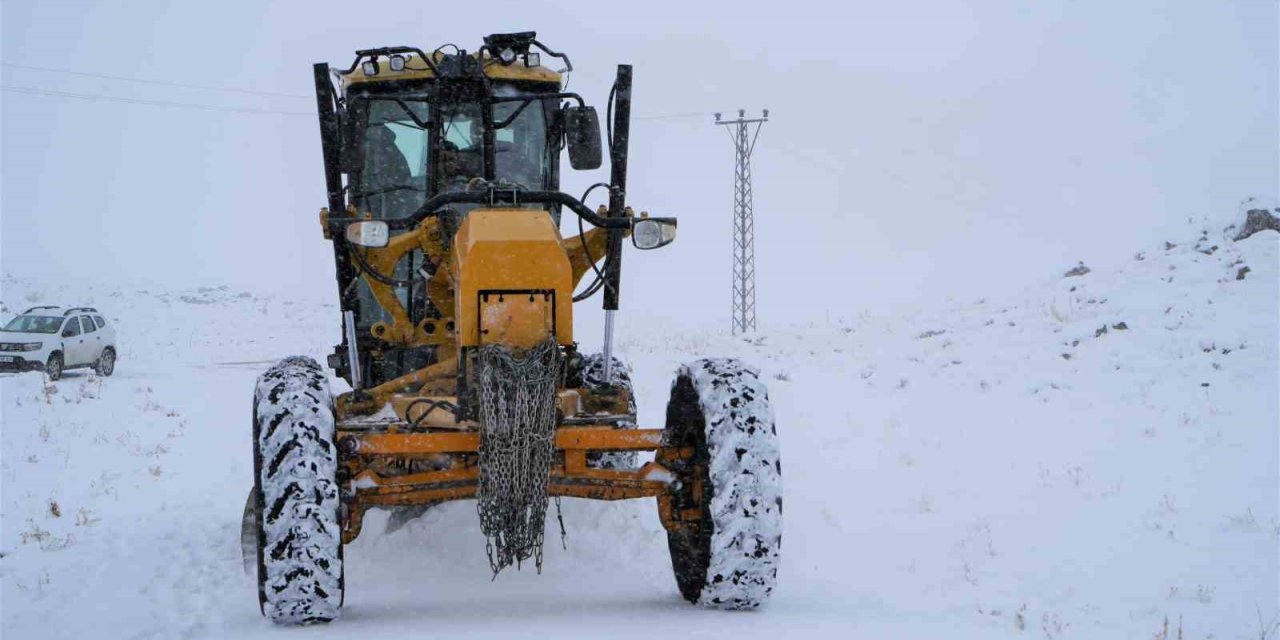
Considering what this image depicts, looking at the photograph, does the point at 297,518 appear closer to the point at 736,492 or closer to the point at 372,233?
the point at 372,233

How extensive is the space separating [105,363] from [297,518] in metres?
20.1

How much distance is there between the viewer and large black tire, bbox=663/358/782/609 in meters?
5.05

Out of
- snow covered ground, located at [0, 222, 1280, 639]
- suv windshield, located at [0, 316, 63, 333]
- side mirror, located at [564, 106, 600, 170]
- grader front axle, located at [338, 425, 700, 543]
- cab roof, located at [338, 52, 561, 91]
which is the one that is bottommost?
snow covered ground, located at [0, 222, 1280, 639]

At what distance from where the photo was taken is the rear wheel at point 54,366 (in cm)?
2175

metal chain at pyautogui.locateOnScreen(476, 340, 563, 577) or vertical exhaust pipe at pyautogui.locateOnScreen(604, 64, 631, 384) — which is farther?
vertical exhaust pipe at pyautogui.locateOnScreen(604, 64, 631, 384)

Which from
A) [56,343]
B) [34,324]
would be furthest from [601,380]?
[34,324]

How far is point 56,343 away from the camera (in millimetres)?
21797

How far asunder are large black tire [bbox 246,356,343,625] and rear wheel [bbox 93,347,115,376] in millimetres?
19713

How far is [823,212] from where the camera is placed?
251ft

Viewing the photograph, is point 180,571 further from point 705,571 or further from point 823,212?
point 823,212

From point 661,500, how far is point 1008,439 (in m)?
4.64

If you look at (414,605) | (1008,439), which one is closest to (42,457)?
(414,605)

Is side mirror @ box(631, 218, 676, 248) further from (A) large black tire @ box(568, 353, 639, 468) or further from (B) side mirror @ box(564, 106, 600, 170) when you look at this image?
(A) large black tire @ box(568, 353, 639, 468)

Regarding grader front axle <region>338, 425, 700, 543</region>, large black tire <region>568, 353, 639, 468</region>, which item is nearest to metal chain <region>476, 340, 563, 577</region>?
grader front axle <region>338, 425, 700, 543</region>
